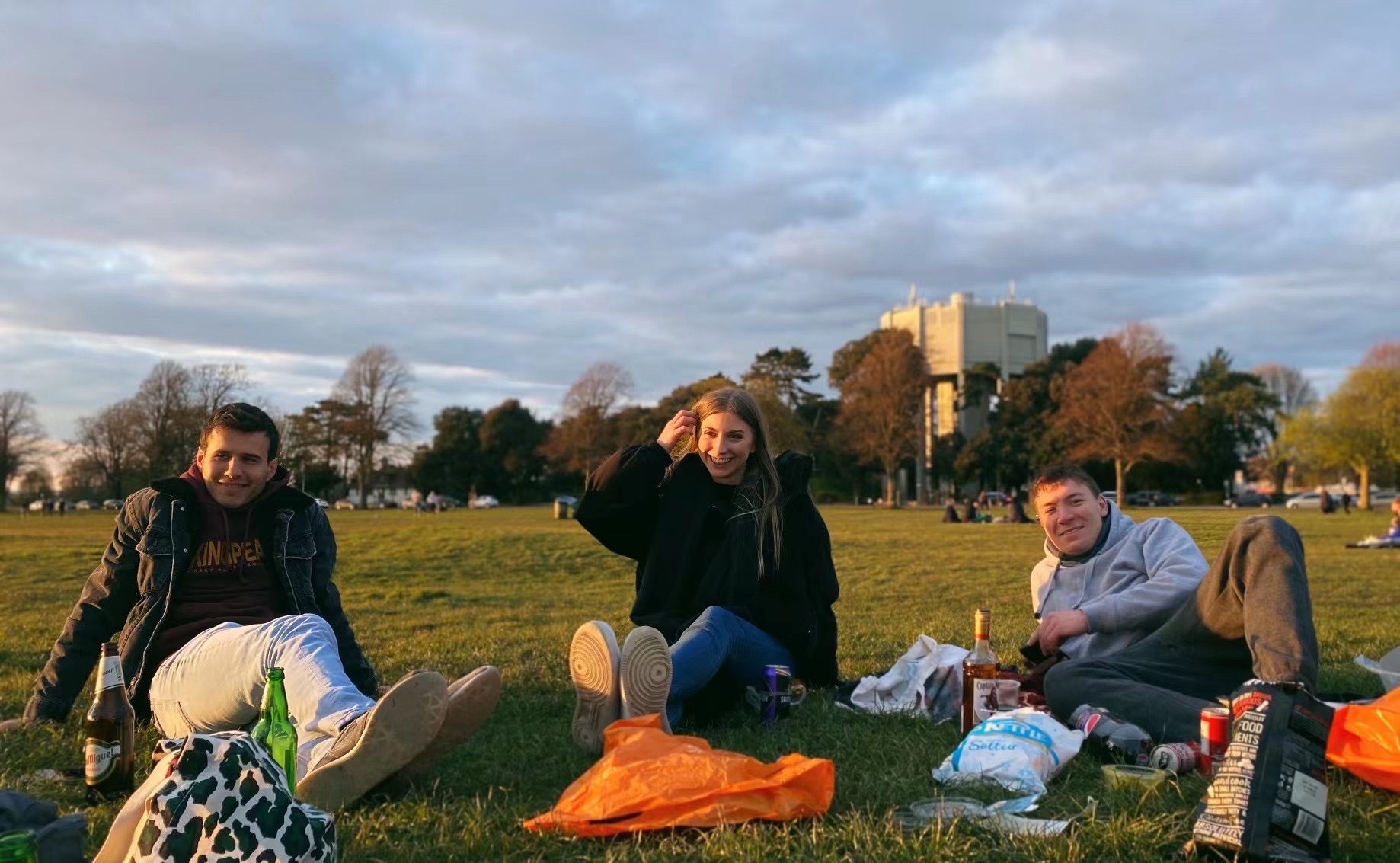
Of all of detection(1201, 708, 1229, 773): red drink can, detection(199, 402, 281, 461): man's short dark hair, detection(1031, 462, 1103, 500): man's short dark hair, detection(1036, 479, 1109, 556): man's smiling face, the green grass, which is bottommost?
the green grass

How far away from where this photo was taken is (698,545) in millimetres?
5230

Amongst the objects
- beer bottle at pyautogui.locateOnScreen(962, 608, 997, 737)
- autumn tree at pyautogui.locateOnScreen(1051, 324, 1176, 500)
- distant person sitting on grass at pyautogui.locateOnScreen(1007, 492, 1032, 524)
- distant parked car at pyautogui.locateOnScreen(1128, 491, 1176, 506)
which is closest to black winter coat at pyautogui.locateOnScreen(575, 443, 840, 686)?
beer bottle at pyautogui.locateOnScreen(962, 608, 997, 737)

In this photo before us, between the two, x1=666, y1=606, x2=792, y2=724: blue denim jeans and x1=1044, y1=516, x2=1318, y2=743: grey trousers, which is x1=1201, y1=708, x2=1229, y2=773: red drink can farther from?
x1=666, y1=606, x2=792, y2=724: blue denim jeans

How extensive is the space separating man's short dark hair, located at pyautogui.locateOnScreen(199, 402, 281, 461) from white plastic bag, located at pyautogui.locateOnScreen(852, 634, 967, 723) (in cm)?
306

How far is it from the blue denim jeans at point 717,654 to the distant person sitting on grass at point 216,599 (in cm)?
110

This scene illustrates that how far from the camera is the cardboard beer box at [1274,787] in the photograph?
2645 millimetres

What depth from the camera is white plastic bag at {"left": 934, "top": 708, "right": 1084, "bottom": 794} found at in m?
3.49

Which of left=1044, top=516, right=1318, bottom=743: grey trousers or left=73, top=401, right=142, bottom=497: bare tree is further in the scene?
left=73, top=401, right=142, bottom=497: bare tree

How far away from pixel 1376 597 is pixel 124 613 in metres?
12.2

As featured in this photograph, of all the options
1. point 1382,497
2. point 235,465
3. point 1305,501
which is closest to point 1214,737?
point 235,465

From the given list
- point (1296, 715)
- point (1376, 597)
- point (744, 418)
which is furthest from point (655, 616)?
point (1376, 597)

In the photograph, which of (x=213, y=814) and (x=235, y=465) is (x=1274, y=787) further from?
(x=235, y=465)

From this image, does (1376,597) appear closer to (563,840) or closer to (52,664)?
(563,840)

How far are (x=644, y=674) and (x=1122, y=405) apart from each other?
5280cm
